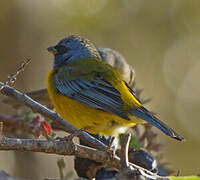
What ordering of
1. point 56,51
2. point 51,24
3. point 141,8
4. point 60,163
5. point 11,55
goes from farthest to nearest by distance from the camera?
point 141,8, point 51,24, point 11,55, point 56,51, point 60,163

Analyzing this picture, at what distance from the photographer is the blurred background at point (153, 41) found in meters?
8.99

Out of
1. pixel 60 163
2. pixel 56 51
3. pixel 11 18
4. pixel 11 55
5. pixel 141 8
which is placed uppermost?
pixel 141 8

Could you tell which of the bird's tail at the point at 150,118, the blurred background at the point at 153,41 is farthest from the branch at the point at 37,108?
the blurred background at the point at 153,41

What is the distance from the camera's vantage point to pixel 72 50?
5566 millimetres

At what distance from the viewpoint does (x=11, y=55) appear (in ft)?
25.9

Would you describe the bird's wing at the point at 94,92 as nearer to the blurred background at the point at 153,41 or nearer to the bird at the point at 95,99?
the bird at the point at 95,99

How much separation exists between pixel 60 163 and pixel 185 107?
22.0ft

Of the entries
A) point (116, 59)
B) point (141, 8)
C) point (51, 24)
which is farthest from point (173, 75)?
point (116, 59)

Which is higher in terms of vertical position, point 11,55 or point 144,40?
point 144,40

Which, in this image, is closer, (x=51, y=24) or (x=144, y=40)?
(x=51, y=24)

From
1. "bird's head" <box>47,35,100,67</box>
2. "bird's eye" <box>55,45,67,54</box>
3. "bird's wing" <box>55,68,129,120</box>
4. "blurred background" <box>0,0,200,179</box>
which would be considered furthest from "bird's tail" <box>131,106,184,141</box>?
"blurred background" <box>0,0,200,179</box>

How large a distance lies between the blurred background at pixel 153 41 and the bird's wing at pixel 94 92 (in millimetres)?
3700

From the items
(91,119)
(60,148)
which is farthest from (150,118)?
(60,148)

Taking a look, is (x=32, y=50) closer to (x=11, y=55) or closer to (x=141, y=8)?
(x=11, y=55)
